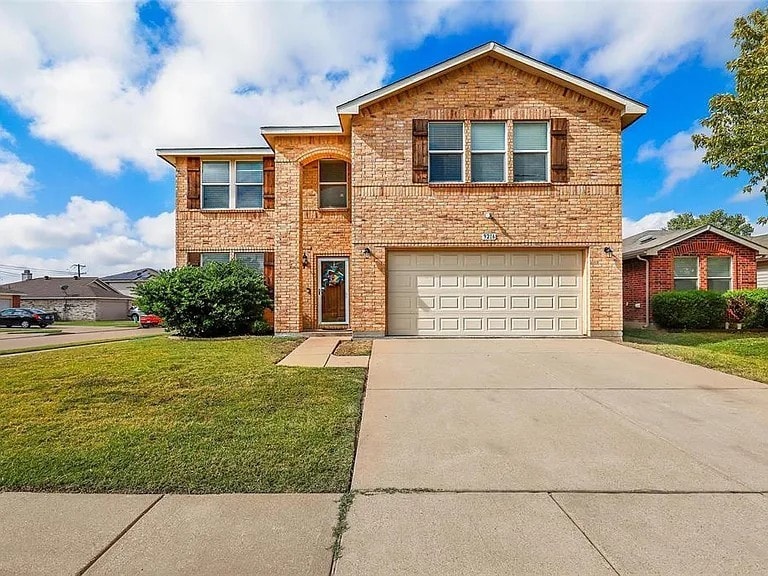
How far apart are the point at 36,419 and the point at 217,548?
355cm

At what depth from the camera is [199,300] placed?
12336 millimetres

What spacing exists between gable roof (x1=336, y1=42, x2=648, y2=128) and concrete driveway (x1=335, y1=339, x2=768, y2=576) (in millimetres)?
7523

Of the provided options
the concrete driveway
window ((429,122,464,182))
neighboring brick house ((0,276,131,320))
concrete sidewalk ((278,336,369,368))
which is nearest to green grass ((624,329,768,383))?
the concrete driveway

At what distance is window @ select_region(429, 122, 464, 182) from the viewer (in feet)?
38.6

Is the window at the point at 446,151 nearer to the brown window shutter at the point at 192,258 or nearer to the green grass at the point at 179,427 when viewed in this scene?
the green grass at the point at 179,427

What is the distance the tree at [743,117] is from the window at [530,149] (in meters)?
3.76

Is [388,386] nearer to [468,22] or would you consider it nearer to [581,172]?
[581,172]

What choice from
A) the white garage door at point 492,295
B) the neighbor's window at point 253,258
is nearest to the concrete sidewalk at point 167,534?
the white garage door at point 492,295

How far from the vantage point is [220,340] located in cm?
1191

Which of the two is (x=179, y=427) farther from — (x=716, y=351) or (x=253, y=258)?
(x=253, y=258)

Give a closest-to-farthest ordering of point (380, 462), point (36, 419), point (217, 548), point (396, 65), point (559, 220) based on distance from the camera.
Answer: point (217, 548) → point (380, 462) → point (36, 419) → point (559, 220) → point (396, 65)

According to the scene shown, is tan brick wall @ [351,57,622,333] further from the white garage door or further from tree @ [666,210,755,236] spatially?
tree @ [666,210,755,236]

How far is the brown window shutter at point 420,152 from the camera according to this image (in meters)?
11.6

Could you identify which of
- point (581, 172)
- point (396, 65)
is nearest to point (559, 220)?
point (581, 172)
